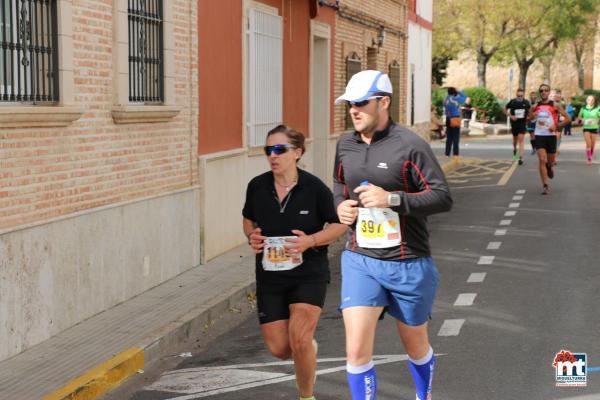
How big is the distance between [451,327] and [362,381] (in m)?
3.25

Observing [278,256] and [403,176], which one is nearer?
[403,176]

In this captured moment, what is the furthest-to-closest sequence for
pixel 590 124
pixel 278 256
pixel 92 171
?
pixel 590 124 → pixel 92 171 → pixel 278 256

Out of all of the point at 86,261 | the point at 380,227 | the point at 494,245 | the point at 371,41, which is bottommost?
the point at 494,245

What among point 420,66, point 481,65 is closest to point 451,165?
point 420,66

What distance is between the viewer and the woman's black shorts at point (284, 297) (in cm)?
676

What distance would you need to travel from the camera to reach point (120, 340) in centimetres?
880

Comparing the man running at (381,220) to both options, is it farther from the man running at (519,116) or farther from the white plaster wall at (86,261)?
the man running at (519,116)

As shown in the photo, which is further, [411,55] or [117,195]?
[411,55]

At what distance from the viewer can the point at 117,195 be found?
1064 centimetres

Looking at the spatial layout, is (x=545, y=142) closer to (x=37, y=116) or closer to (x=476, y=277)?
(x=476, y=277)

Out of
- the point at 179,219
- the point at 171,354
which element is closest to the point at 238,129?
the point at 179,219

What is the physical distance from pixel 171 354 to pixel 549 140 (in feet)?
46.0

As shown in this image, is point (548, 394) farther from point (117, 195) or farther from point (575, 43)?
point (575, 43)

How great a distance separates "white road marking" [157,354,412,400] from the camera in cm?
749
